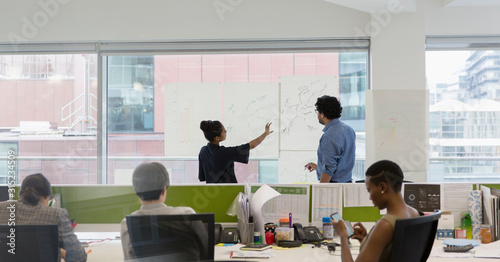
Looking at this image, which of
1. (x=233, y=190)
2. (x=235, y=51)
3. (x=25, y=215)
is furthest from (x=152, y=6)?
(x=25, y=215)

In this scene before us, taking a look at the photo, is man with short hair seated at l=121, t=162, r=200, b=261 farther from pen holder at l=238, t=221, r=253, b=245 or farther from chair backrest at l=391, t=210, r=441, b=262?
chair backrest at l=391, t=210, r=441, b=262

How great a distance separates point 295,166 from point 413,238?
3127 millimetres

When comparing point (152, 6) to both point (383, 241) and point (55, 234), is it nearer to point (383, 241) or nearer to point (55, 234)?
point (55, 234)

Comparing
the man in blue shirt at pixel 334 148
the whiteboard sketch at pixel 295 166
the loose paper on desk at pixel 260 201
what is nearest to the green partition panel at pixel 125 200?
the loose paper on desk at pixel 260 201

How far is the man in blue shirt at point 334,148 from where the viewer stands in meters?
3.44

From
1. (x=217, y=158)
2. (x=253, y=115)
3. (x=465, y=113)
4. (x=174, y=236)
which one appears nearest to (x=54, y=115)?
(x=253, y=115)

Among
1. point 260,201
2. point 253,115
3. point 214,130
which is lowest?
point 260,201

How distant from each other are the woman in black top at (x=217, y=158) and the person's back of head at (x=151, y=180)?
137 centimetres

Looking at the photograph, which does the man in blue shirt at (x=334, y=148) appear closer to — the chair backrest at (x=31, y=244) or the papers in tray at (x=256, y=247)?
the papers in tray at (x=256, y=247)

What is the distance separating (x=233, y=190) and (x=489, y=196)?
4.91 feet

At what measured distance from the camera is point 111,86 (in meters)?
5.02

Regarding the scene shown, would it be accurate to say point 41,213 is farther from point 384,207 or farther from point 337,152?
point 337,152

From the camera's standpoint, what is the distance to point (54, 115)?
5.15 metres

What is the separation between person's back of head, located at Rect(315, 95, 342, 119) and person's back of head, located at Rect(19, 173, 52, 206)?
2.06 meters
